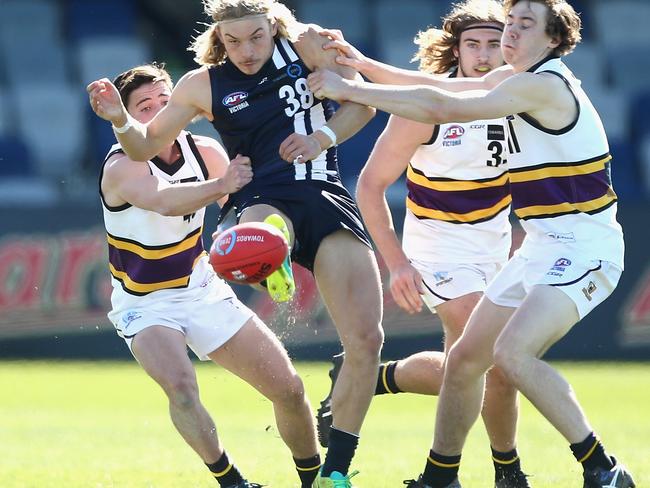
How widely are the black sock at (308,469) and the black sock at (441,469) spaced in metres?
0.59

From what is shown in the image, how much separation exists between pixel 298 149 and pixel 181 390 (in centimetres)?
134

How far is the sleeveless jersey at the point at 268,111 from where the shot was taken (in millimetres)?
6379

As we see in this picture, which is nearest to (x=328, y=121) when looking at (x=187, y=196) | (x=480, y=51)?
(x=187, y=196)

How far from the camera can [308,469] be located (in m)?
6.63

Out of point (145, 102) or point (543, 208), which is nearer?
point (543, 208)

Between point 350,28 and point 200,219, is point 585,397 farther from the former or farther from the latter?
point 350,28

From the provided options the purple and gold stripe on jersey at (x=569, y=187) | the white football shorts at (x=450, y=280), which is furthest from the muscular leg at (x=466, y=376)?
the white football shorts at (x=450, y=280)

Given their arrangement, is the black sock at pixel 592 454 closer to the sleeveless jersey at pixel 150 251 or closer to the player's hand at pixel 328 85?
the player's hand at pixel 328 85

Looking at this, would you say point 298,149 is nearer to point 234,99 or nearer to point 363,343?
point 234,99

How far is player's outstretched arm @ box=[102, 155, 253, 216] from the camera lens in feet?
20.4

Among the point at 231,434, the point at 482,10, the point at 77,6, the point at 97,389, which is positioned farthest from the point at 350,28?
the point at 482,10

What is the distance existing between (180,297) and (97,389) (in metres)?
6.58

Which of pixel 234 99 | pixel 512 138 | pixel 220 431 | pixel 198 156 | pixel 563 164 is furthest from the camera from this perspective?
pixel 220 431

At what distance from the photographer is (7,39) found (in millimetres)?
19375
